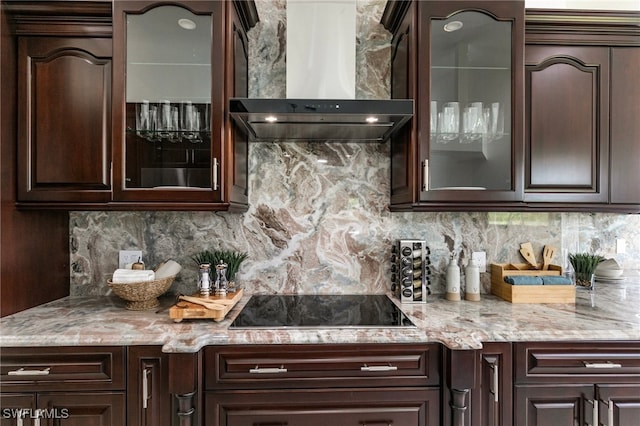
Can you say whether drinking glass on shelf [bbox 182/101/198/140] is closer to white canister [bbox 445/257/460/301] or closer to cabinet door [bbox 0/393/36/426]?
cabinet door [bbox 0/393/36/426]

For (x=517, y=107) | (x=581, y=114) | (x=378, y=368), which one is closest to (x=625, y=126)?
(x=581, y=114)

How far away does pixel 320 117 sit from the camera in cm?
147

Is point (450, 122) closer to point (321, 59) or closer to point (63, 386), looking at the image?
point (321, 59)

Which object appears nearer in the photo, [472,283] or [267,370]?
[267,370]

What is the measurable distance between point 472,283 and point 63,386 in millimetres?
1910

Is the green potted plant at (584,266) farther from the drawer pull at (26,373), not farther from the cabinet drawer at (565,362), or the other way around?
the drawer pull at (26,373)

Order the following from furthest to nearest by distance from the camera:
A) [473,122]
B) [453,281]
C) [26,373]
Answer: [453,281]
[473,122]
[26,373]

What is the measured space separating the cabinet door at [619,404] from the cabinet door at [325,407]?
67 cm

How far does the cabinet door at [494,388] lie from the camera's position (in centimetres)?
130

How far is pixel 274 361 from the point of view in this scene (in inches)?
50.3

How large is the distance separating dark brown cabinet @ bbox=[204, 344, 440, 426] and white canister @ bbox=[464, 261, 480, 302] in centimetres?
59

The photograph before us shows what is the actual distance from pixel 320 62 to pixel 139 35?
832mm

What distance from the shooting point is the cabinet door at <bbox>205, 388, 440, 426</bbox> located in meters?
1.26

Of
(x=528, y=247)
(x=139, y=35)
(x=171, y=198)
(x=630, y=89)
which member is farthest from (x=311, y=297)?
(x=630, y=89)
